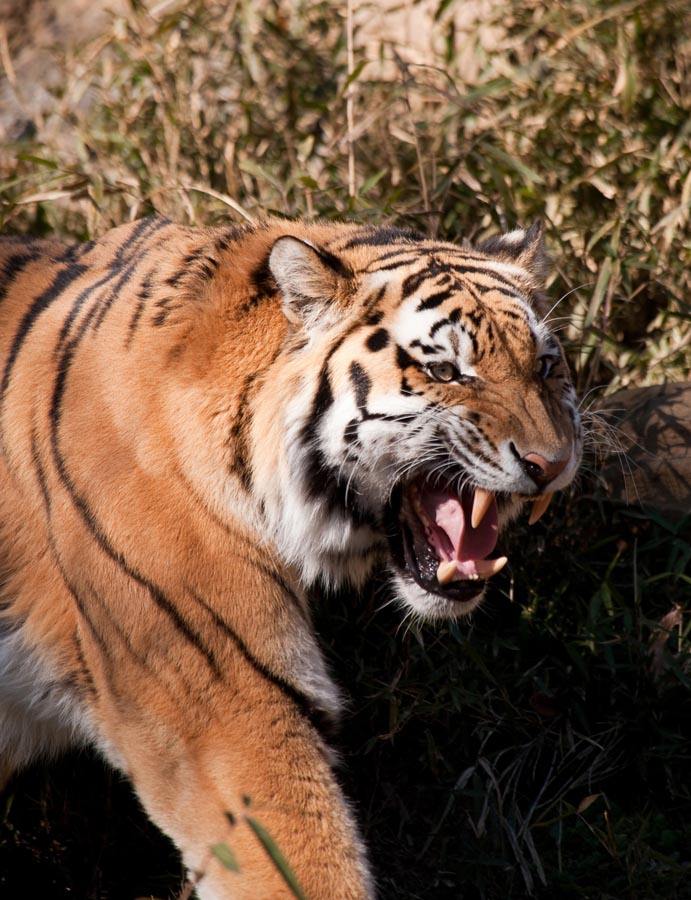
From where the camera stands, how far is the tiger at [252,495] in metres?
1.44

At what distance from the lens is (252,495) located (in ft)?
4.94

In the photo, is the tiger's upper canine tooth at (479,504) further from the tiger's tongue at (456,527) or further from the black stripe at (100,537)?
the black stripe at (100,537)

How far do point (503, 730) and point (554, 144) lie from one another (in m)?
1.58

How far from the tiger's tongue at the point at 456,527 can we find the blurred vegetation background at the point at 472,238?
16.2 inches

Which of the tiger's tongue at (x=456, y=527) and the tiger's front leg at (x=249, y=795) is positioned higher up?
the tiger's tongue at (x=456, y=527)

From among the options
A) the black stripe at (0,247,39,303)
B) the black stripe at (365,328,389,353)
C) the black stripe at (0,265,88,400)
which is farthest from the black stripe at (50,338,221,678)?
the black stripe at (365,328,389,353)

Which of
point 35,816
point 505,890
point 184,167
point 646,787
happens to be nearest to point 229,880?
point 505,890

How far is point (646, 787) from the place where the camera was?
2100 mm

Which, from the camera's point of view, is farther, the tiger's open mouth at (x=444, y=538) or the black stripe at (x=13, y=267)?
the black stripe at (x=13, y=267)

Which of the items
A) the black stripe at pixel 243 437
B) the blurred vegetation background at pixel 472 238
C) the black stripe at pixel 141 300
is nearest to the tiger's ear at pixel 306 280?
the black stripe at pixel 243 437

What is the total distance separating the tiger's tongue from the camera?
157cm

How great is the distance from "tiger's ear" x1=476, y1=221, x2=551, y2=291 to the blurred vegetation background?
10 centimetres

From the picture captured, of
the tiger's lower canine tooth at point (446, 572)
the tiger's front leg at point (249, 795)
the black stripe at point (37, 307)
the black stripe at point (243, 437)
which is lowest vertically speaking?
the tiger's front leg at point (249, 795)

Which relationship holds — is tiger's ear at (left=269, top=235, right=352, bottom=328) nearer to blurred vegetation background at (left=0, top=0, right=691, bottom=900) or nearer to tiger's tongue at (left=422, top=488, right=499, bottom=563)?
tiger's tongue at (left=422, top=488, right=499, bottom=563)
